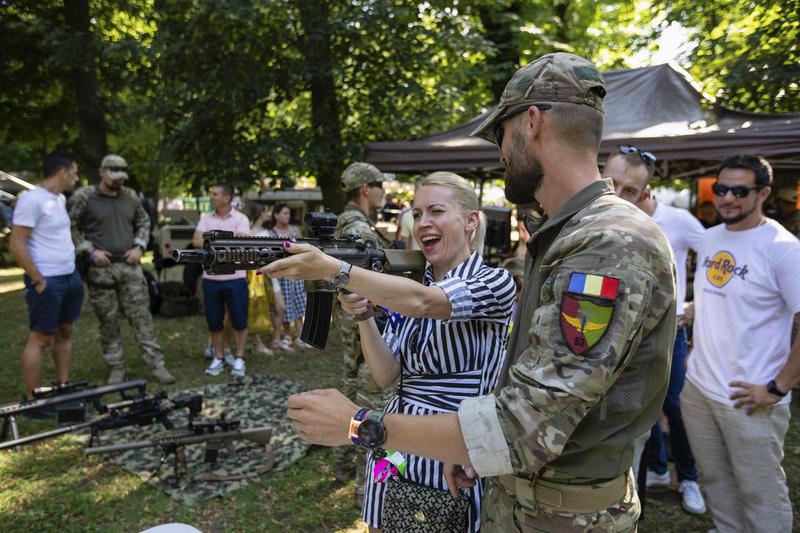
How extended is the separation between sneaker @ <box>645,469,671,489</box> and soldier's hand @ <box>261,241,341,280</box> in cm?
381

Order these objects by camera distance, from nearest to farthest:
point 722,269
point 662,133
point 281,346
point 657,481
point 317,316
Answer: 1. point 317,316
2. point 722,269
3. point 657,481
4. point 662,133
5. point 281,346

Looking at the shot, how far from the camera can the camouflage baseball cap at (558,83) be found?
1.36m

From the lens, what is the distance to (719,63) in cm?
774

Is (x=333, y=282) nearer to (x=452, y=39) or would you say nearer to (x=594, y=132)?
(x=594, y=132)

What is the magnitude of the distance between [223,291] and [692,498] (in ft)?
18.2

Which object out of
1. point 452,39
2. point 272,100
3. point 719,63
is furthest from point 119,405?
point 719,63

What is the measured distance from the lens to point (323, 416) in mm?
1374

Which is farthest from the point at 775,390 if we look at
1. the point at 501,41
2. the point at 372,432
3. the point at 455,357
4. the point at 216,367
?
the point at 501,41

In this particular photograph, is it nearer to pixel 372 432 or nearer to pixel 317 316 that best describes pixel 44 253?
pixel 317 316

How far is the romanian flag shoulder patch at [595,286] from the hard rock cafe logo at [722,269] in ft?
7.98

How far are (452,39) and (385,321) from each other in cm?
780

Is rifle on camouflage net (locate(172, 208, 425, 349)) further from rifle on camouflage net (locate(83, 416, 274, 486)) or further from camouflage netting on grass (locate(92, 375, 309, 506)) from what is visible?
camouflage netting on grass (locate(92, 375, 309, 506))

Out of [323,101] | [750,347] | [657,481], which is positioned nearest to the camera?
[750,347]

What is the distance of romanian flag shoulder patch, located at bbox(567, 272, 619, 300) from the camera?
1146 millimetres
